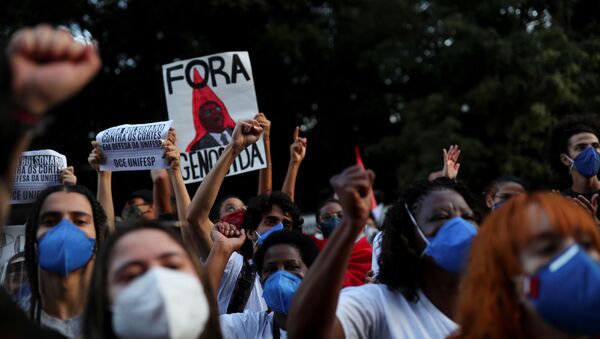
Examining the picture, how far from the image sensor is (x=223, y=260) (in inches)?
170

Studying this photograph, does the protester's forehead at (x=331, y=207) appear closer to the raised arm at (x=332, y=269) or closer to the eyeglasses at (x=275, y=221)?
the eyeglasses at (x=275, y=221)

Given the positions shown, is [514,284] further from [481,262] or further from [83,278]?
[83,278]

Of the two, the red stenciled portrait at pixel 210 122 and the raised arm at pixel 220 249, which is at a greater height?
the red stenciled portrait at pixel 210 122

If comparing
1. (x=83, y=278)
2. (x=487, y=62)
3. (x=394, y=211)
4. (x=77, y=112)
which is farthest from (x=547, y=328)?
(x=77, y=112)

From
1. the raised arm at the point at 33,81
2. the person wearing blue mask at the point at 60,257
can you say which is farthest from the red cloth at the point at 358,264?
the raised arm at the point at 33,81

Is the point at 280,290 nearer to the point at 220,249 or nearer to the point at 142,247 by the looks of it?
the point at 220,249

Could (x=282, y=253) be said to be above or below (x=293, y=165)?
below

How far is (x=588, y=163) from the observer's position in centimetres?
554

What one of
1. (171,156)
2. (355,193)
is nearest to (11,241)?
(171,156)

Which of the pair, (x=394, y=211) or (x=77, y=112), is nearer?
(x=394, y=211)

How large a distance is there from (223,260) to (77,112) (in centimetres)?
1285

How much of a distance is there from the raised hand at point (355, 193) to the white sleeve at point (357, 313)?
407mm

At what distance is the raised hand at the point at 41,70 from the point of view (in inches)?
82.7

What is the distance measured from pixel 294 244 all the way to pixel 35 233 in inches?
50.8
